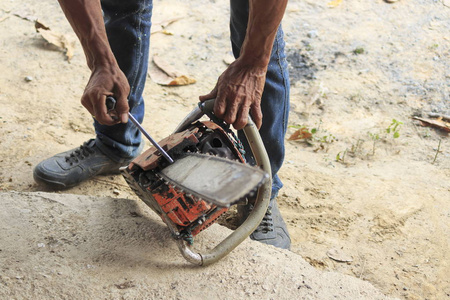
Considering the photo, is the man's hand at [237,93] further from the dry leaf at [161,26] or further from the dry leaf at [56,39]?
the dry leaf at [161,26]

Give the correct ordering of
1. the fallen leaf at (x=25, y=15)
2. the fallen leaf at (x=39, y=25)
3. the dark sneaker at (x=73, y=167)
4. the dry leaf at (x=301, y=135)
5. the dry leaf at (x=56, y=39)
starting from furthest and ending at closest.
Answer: the fallen leaf at (x=25, y=15)
the fallen leaf at (x=39, y=25)
the dry leaf at (x=56, y=39)
the dry leaf at (x=301, y=135)
the dark sneaker at (x=73, y=167)

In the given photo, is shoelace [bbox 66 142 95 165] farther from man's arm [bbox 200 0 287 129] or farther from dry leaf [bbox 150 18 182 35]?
dry leaf [bbox 150 18 182 35]

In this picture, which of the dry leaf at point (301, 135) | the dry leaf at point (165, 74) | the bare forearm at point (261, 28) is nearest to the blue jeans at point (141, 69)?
the bare forearm at point (261, 28)

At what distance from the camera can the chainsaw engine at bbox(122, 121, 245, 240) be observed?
1.61m

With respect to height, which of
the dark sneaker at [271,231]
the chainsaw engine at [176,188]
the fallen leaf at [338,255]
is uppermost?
the chainsaw engine at [176,188]

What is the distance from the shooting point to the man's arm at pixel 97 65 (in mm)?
1694

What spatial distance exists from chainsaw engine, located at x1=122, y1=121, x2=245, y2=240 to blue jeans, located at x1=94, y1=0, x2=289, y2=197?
0.49 metres

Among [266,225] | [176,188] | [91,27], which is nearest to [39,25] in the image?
[91,27]

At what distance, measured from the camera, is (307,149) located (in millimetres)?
3271

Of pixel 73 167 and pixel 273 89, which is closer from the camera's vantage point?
pixel 273 89

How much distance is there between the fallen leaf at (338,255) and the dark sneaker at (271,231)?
21cm

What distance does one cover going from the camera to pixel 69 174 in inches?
98.6

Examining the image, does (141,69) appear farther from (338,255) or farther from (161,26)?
(161,26)

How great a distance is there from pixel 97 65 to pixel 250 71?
0.60 metres
